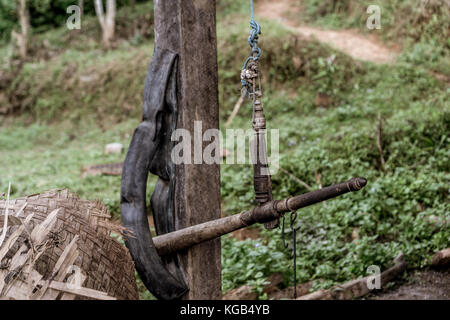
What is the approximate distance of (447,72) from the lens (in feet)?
26.3

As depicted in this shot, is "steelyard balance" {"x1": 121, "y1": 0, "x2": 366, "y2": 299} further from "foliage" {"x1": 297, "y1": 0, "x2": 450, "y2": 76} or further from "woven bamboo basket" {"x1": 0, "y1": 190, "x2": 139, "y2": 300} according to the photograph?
"foliage" {"x1": 297, "y1": 0, "x2": 450, "y2": 76}

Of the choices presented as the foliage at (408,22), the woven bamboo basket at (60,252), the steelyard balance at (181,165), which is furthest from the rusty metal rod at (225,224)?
the foliage at (408,22)

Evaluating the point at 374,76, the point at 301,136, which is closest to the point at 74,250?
the point at 301,136

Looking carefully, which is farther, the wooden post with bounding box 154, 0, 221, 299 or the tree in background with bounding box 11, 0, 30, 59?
the tree in background with bounding box 11, 0, 30, 59

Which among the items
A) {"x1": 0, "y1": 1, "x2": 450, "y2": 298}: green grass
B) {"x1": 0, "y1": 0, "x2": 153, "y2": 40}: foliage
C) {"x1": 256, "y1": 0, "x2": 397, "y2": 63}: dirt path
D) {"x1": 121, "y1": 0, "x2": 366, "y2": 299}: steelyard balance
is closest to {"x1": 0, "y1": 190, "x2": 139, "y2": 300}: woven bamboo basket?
{"x1": 121, "y1": 0, "x2": 366, "y2": 299}: steelyard balance

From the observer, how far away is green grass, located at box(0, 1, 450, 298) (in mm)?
4391

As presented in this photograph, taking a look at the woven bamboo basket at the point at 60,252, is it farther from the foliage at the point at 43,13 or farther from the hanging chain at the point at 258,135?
the foliage at the point at 43,13

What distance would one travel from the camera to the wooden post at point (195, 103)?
2512 millimetres

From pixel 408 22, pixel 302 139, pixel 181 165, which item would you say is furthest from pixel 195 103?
pixel 408 22

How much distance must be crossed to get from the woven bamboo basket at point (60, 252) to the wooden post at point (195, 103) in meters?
0.40

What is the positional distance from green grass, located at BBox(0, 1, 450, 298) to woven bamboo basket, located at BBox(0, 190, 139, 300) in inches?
70.1

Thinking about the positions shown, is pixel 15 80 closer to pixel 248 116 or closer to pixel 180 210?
pixel 248 116

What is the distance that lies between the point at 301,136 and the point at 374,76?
233 cm

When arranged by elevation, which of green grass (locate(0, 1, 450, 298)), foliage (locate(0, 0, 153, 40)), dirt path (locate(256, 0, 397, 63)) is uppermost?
foliage (locate(0, 0, 153, 40))
